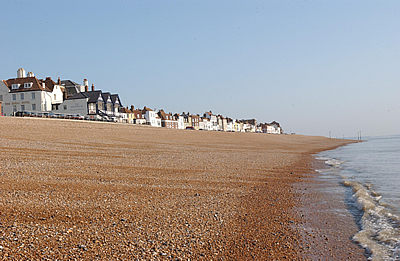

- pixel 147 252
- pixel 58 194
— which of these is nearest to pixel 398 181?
pixel 147 252

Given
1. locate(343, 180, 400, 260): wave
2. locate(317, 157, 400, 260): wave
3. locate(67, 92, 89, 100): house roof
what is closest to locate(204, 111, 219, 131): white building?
locate(67, 92, 89, 100): house roof

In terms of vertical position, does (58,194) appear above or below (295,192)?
above

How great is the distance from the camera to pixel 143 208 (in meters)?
6.51

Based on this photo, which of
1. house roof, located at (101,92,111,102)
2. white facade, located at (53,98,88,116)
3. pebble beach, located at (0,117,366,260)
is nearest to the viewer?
pebble beach, located at (0,117,366,260)

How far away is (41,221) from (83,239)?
3.55 ft

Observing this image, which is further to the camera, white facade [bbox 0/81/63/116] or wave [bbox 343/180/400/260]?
white facade [bbox 0/81/63/116]

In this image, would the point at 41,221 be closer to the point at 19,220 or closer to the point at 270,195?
the point at 19,220

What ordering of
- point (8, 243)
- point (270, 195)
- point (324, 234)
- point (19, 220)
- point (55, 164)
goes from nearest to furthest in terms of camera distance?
point (8, 243) < point (19, 220) < point (324, 234) < point (270, 195) < point (55, 164)

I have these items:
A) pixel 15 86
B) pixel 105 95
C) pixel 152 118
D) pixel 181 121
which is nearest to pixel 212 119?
pixel 181 121

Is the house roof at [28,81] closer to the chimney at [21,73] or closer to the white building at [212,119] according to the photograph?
the chimney at [21,73]

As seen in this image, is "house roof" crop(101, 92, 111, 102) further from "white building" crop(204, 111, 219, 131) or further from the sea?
"white building" crop(204, 111, 219, 131)

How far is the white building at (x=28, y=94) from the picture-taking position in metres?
49.5

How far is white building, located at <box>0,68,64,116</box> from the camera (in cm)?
4947

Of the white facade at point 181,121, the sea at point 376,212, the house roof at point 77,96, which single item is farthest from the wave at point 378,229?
the white facade at point 181,121
